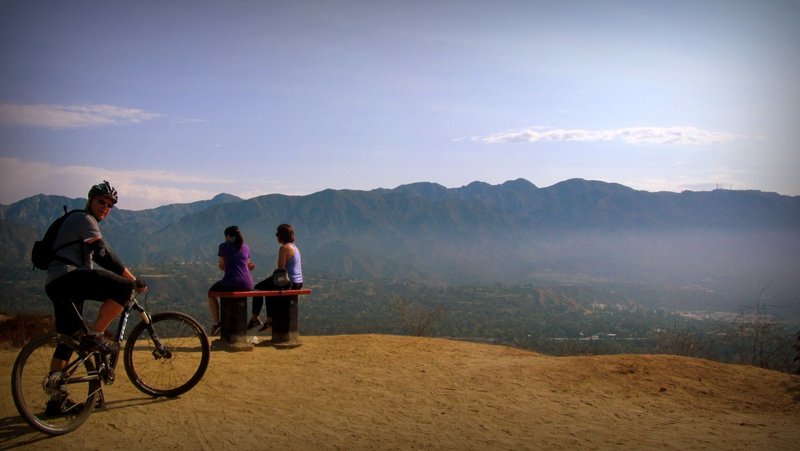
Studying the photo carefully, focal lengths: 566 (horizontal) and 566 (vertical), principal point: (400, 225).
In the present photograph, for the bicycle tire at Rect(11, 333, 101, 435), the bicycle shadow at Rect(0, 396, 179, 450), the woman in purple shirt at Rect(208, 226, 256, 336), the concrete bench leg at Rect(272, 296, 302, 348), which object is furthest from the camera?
the concrete bench leg at Rect(272, 296, 302, 348)

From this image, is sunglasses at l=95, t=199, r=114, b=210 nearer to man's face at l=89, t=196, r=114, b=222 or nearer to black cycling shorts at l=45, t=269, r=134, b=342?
man's face at l=89, t=196, r=114, b=222

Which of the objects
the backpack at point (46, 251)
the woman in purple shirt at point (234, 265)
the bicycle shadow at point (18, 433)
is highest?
the backpack at point (46, 251)

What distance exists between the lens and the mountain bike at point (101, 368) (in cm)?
569

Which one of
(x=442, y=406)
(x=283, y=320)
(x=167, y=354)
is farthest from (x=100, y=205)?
(x=283, y=320)

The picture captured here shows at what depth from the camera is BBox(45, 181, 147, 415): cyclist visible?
19.4 ft

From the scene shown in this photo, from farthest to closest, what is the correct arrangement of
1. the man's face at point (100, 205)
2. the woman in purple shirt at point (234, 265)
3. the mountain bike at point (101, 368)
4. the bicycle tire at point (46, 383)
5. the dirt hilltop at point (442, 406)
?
the woman in purple shirt at point (234, 265), the man's face at point (100, 205), the dirt hilltop at point (442, 406), the mountain bike at point (101, 368), the bicycle tire at point (46, 383)

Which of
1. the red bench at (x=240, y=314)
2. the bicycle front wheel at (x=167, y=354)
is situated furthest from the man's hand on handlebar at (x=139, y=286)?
the red bench at (x=240, y=314)

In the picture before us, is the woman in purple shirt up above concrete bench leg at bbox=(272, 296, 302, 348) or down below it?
above

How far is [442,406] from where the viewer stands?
7141 millimetres

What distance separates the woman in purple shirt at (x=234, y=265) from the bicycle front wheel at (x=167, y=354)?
297 centimetres

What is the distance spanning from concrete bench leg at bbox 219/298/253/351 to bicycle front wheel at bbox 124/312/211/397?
270cm

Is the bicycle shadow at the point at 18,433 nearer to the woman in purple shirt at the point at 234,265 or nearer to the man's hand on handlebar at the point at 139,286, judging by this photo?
the man's hand on handlebar at the point at 139,286

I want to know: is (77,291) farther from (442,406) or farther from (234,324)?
(442,406)

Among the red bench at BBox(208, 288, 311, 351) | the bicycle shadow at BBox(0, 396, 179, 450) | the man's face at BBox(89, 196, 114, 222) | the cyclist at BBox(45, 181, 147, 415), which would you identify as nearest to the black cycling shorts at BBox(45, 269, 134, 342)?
the cyclist at BBox(45, 181, 147, 415)
